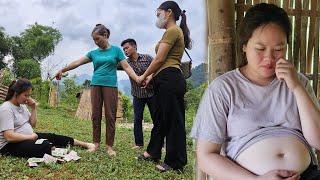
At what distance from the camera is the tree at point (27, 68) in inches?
752

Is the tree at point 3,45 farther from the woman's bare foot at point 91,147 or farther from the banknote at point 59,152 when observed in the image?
the banknote at point 59,152

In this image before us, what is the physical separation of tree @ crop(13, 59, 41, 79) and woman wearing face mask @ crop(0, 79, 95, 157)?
14541mm

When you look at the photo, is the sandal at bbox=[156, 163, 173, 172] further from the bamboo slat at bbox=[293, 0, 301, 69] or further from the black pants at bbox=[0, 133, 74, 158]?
the bamboo slat at bbox=[293, 0, 301, 69]

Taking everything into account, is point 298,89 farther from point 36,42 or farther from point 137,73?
point 36,42

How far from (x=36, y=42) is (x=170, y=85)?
20.7m

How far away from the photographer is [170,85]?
3795mm

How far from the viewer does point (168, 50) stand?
3756 mm

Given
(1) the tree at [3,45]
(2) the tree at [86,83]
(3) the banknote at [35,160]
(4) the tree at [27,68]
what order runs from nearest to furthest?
(3) the banknote at [35,160] → (2) the tree at [86,83] → (4) the tree at [27,68] → (1) the tree at [3,45]

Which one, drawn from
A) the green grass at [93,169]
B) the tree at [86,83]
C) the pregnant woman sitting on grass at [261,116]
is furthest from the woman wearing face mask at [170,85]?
the tree at [86,83]

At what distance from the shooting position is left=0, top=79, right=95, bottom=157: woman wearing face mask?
15.0 ft

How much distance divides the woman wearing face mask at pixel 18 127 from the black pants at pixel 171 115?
1.30 meters

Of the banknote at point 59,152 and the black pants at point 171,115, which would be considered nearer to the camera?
the black pants at point 171,115

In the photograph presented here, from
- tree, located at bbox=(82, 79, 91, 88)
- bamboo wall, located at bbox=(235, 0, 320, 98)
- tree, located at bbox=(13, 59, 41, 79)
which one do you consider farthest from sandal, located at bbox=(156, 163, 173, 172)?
tree, located at bbox=(13, 59, 41, 79)

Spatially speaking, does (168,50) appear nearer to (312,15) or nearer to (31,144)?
(312,15)
